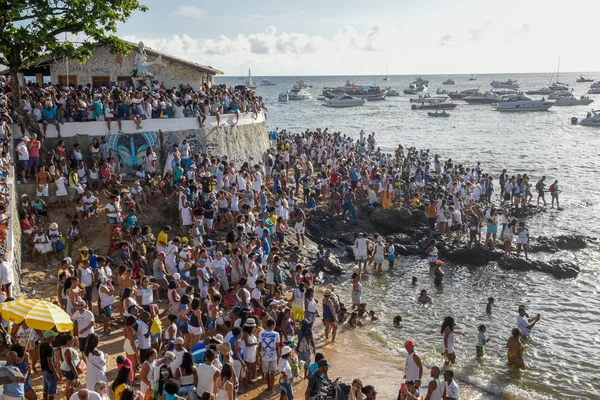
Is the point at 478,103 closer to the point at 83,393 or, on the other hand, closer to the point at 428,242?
the point at 428,242

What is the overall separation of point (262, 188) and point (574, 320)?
1210 cm

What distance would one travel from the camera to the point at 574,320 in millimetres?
17641

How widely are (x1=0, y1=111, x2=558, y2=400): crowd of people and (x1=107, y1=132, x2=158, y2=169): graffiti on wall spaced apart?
0.48 m

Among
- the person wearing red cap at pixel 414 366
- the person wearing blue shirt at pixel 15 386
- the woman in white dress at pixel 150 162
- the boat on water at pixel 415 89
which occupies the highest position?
the boat on water at pixel 415 89

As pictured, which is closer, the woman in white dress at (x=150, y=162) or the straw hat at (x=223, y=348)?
the straw hat at (x=223, y=348)

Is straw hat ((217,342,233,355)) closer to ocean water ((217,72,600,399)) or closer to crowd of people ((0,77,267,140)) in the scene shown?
ocean water ((217,72,600,399))

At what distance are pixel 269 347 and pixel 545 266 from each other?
14825 mm

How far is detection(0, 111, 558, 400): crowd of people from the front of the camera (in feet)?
30.9

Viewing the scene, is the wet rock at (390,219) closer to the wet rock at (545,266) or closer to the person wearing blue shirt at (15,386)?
the wet rock at (545,266)

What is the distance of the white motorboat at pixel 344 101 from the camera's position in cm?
10481

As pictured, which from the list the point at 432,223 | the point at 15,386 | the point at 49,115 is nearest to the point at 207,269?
the point at 15,386

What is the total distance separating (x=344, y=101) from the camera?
105 meters

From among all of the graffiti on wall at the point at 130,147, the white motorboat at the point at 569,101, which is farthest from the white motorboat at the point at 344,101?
the graffiti on wall at the point at 130,147

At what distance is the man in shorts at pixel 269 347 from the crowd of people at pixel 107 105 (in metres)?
14.2
